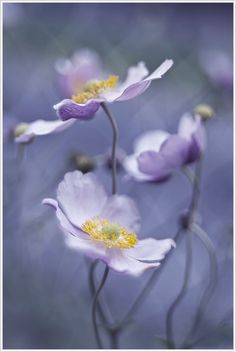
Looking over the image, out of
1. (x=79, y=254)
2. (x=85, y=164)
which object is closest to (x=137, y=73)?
(x=85, y=164)

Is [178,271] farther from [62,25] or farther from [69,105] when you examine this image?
[62,25]

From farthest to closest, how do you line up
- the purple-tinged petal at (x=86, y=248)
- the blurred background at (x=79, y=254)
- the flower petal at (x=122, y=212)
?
the blurred background at (x=79, y=254)
the flower petal at (x=122, y=212)
the purple-tinged petal at (x=86, y=248)

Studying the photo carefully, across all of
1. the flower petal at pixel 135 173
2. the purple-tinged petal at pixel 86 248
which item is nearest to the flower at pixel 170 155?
the flower petal at pixel 135 173

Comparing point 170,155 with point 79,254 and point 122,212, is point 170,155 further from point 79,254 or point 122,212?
point 79,254

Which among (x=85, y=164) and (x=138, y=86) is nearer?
(x=138, y=86)

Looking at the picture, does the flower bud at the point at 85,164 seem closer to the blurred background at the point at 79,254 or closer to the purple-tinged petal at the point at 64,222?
the blurred background at the point at 79,254

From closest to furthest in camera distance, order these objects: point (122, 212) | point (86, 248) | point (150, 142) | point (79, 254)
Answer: point (86, 248) < point (122, 212) < point (150, 142) < point (79, 254)

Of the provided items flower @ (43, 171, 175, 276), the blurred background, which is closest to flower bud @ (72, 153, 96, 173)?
the blurred background
